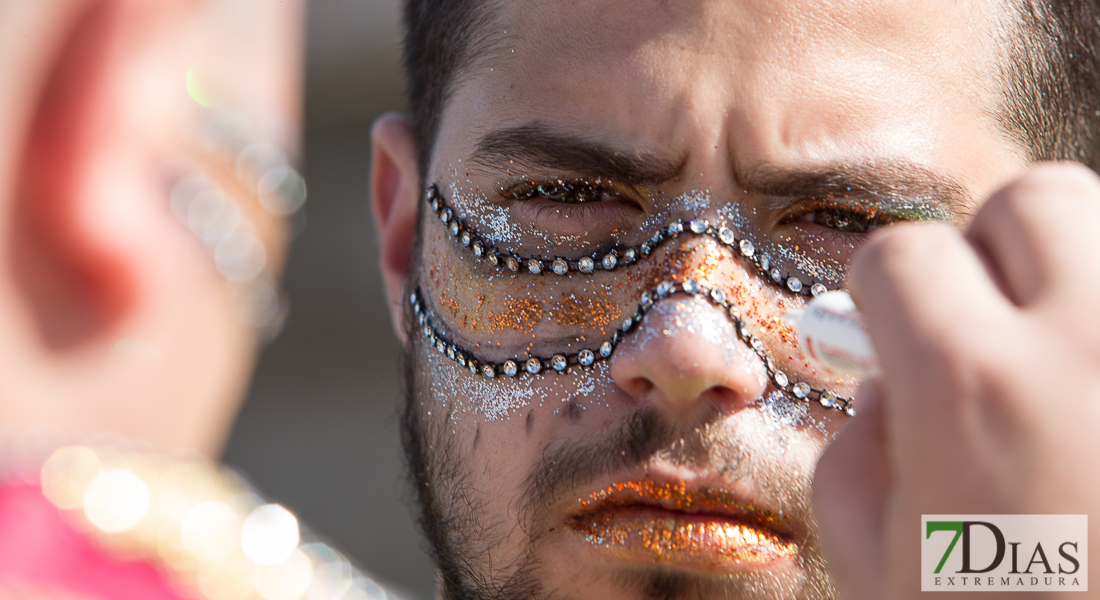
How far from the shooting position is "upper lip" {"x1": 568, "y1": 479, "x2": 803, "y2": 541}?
1344 millimetres

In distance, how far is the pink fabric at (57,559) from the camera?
1.62 meters

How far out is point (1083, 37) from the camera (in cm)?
177

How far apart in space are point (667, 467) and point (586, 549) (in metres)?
0.21

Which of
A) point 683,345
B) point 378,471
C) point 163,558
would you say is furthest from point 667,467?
point 378,471

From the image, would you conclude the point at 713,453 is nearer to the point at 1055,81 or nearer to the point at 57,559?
the point at 1055,81

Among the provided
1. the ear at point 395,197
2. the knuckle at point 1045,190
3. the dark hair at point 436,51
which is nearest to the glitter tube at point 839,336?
the knuckle at point 1045,190

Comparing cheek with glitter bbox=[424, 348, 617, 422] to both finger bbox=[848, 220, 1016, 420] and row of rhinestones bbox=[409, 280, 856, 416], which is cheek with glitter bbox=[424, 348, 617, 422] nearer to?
row of rhinestones bbox=[409, 280, 856, 416]

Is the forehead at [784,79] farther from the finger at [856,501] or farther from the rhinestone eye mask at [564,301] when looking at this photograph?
the finger at [856,501]

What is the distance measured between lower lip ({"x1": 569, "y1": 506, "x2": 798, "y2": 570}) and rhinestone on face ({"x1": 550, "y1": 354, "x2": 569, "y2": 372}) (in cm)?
26

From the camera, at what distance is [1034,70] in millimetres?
1640

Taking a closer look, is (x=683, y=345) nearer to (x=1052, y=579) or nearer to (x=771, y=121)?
(x=771, y=121)

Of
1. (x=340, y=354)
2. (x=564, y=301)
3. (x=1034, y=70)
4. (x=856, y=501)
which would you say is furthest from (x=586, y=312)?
(x=340, y=354)

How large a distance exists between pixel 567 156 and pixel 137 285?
2.74ft

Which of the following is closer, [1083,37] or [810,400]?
[810,400]
